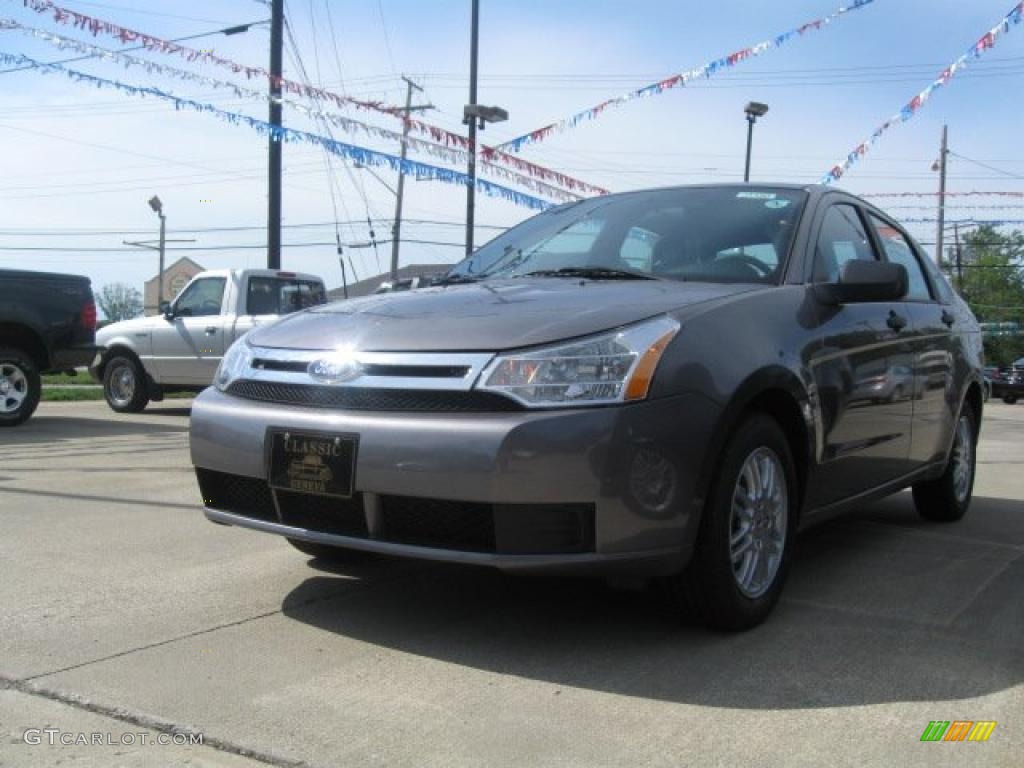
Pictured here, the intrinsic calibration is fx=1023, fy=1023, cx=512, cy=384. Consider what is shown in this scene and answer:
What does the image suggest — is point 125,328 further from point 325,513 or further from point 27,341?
point 325,513

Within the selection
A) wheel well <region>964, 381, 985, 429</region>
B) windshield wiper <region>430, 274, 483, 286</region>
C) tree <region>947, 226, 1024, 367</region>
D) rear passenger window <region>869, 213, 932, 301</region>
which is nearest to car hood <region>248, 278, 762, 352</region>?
windshield wiper <region>430, 274, 483, 286</region>

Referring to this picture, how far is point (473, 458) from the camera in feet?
9.81

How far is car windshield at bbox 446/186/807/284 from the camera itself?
159 inches

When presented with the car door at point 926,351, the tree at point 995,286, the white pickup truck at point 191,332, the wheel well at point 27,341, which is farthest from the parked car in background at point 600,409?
the tree at point 995,286

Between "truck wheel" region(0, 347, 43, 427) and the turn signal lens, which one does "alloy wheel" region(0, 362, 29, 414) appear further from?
the turn signal lens

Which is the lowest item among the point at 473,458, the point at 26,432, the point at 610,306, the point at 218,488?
the point at 26,432

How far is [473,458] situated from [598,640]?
2.87ft

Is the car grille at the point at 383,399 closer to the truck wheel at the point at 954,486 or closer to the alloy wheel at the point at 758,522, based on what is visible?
the alloy wheel at the point at 758,522

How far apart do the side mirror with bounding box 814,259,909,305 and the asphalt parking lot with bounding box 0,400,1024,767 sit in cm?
119

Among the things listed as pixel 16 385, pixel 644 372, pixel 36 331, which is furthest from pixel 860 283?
pixel 16 385

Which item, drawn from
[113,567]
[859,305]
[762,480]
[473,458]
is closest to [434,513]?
[473,458]

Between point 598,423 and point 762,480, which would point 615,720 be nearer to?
point 598,423

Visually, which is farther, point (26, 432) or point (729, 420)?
point (26, 432)

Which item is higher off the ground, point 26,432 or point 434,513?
point 434,513
